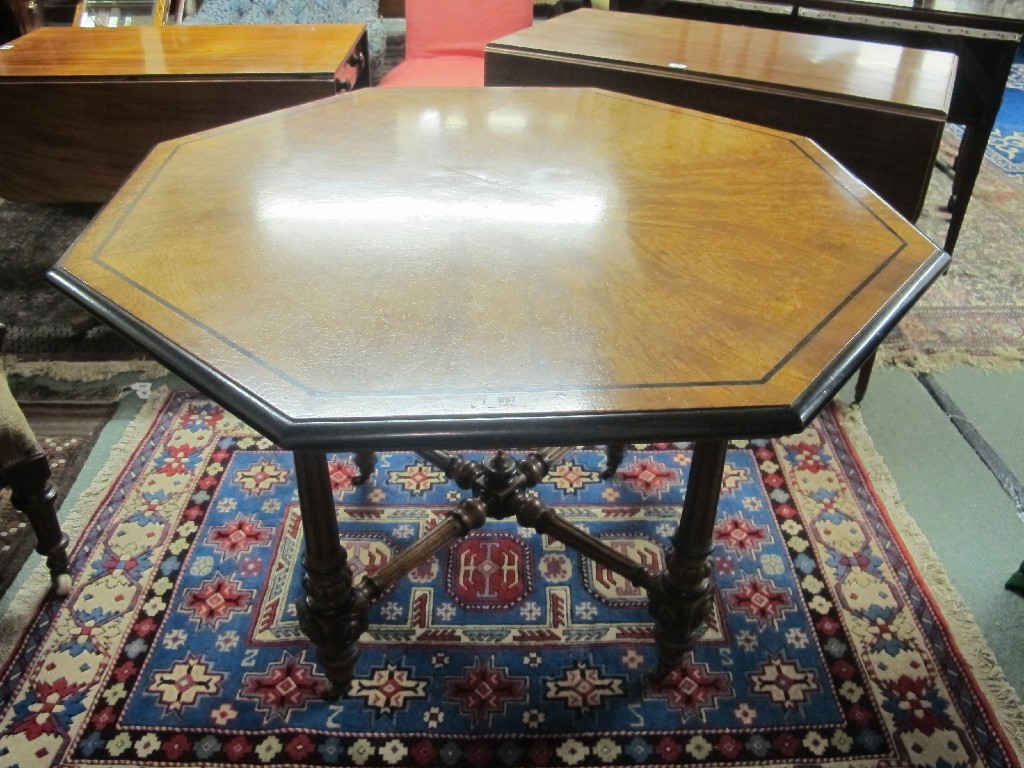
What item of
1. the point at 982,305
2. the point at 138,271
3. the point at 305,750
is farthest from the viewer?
the point at 982,305

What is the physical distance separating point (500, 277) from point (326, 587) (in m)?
0.56

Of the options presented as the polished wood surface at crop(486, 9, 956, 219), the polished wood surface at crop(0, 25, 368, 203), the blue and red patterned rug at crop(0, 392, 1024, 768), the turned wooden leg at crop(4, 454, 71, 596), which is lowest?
the blue and red patterned rug at crop(0, 392, 1024, 768)

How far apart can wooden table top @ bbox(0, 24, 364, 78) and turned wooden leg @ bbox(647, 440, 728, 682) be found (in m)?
1.66

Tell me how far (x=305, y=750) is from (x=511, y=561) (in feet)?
1.76

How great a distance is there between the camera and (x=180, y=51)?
2457mm

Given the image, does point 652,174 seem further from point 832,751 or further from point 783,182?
point 832,751

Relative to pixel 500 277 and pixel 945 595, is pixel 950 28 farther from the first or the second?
pixel 500 277

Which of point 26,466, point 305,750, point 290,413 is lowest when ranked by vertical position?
point 305,750

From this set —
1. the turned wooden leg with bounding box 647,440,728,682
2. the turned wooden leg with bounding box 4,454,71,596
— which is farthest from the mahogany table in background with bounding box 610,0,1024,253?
the turned wooden leg with bounding box 4,454,71,596

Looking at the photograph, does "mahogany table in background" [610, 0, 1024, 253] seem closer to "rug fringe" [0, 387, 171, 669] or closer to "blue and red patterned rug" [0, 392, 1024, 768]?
"blue and red patterned rug" [0, 392, 1024, 768]

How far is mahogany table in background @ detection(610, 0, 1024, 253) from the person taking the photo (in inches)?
94.0

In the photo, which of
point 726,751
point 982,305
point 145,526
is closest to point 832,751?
point 726,751

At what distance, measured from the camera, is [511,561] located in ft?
5.39

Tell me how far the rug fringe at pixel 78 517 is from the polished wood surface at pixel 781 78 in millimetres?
1261
